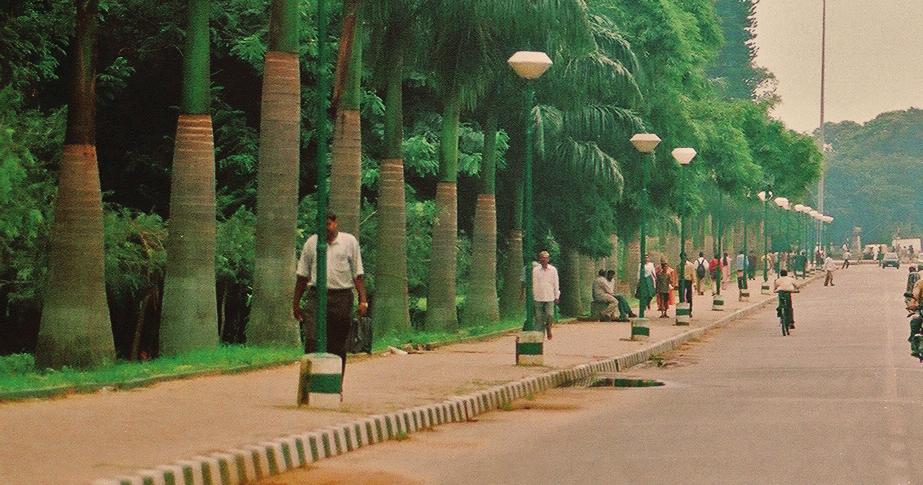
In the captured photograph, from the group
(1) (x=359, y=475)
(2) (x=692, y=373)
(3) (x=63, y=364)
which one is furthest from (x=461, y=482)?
(2) (x=692, y=373)

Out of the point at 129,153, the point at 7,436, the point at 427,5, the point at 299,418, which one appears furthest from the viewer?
the point at 129,153

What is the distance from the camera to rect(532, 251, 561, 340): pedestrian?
35719 mm

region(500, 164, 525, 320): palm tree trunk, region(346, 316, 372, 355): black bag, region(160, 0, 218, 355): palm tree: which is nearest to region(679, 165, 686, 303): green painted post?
region(500, 164, 525, 320): palm tree trunk

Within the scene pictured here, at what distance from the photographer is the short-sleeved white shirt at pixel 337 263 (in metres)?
20.5

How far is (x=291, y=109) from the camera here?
99.4 ft

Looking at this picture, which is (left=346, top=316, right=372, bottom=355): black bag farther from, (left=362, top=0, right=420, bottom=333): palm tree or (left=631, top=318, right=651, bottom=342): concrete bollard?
(left=631, top=318, right=651, bottom=342): concrete bollard

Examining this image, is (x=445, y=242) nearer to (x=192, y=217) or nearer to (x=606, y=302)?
(x=606, y=302)

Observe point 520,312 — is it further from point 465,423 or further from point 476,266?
point 465,423

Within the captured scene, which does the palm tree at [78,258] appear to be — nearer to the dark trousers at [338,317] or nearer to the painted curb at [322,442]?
the painted curb at [322,442]

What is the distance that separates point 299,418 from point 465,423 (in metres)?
2.84

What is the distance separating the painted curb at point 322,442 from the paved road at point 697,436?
18cm

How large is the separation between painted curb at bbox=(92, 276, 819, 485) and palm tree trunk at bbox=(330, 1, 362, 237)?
325 inches

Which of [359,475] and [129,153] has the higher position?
[129,153]

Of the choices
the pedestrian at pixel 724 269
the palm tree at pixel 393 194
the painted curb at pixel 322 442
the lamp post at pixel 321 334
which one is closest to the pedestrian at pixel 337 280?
the lamp post at pixel 321 334
